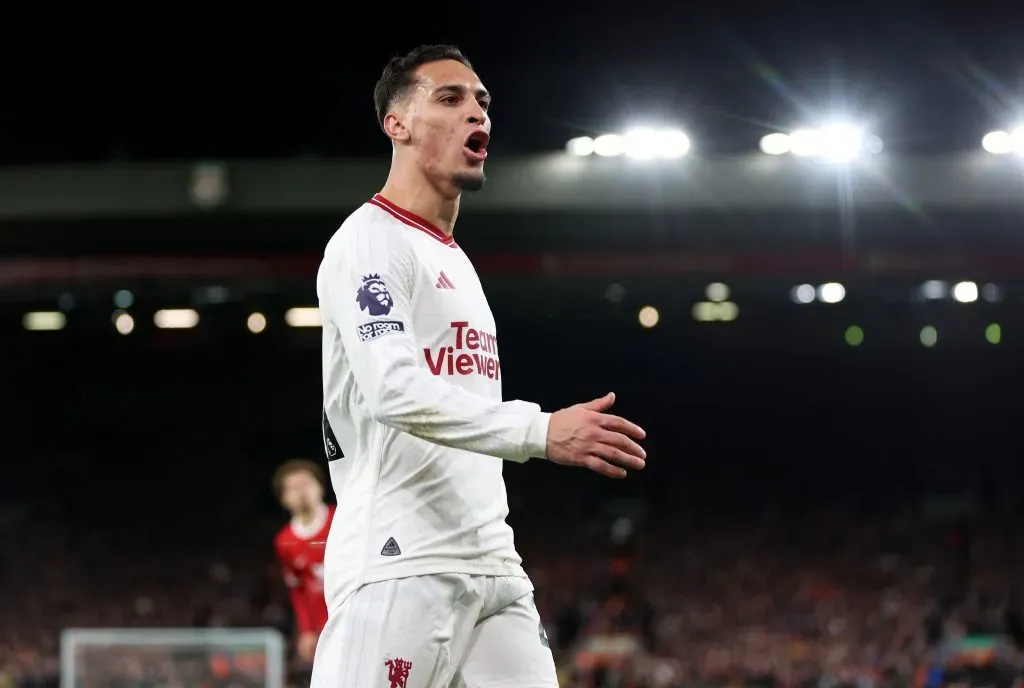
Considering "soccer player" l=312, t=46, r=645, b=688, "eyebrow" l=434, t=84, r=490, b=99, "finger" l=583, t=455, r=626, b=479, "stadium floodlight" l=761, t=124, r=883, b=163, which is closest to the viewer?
"finger" l=583, t=455, r=626, b=479

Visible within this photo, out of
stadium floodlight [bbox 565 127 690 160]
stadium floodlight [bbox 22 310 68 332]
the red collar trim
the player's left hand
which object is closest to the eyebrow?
the red collar trim

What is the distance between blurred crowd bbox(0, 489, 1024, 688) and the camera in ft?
40.8

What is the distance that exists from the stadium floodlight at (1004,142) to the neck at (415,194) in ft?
33.3

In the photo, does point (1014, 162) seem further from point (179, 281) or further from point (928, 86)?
point (179, 281)

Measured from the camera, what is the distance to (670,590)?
15062 mm

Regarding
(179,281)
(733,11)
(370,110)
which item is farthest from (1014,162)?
(179,281)

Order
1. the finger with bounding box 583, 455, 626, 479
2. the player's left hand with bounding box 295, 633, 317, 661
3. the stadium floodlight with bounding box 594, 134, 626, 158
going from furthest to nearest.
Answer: the stadium floodlight with bounding box 594, 134, 626, 158
the player's left hand with bounding box 295, 633, 317, 661
the finger with bounding box 583, 455, 626, 479

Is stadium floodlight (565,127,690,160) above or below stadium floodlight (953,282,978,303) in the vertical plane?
above

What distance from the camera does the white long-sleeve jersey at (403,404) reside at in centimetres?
238

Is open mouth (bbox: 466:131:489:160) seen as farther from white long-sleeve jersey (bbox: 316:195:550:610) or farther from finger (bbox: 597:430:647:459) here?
finger (bbox: 597:430:647:459)

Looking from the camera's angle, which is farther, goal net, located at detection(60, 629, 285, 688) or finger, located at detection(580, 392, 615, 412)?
goal net, located at detection(60, 629, 285, 688)

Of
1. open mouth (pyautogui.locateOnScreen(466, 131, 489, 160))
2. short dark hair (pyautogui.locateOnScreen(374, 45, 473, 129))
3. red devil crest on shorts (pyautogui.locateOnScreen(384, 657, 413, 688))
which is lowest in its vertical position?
red devil crest on shorts (pyautogui.locateOnScreen(384, 657, 413, 688))

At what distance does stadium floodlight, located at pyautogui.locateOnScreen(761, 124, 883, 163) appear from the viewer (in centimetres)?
1154

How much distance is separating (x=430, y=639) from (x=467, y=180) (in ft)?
3.03
